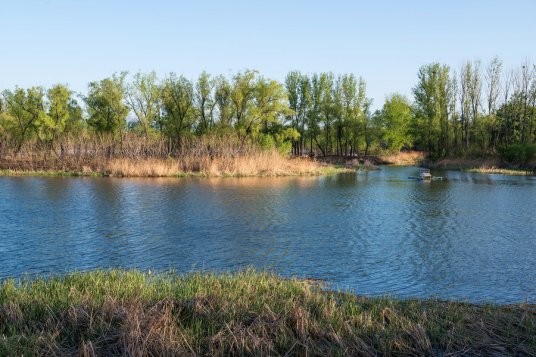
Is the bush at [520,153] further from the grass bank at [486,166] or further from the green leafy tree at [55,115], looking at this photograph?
the green leafy tree at [55,115]

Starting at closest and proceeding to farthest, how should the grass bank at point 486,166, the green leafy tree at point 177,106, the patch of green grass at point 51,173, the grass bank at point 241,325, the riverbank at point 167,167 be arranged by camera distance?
the grass bank at point 241,325
the riverbank at point 167,167
the patch of green grass at point 51,173
the grass bank at point 486,166
the green leafy tree at point 177,106

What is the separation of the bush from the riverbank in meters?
29.0

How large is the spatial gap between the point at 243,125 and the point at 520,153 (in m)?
37.8

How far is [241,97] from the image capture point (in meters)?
66.4

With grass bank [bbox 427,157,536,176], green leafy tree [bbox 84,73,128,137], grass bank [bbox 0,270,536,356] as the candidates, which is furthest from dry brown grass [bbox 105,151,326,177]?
grass bank [bbox 0,270,536,356]

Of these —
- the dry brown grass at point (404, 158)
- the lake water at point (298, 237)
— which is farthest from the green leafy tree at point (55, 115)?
the dry brown grass at point (404, 158)

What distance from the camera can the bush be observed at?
63.2 meters

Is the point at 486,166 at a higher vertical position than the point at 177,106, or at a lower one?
lower

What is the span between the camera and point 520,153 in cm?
6425

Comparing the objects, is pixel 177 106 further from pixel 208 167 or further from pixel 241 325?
pixel 241 325

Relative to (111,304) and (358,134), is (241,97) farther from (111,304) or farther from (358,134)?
(111,304)

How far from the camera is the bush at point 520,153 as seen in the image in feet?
207

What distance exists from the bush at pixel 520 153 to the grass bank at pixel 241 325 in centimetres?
6166

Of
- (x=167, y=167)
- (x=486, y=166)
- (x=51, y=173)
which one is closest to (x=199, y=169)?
(x=167, y=167)
